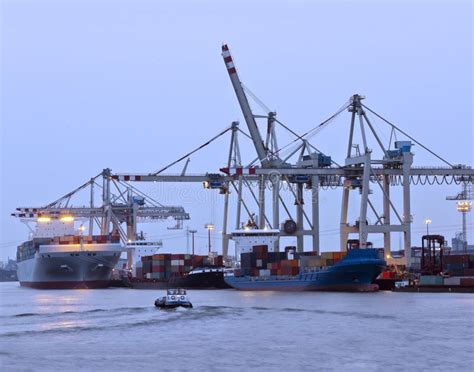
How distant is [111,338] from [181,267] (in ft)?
192

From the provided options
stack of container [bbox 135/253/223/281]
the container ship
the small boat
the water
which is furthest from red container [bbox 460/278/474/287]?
stack of container [bbox 135/253/223/281]

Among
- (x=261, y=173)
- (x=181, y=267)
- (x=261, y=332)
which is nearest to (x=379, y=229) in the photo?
(x=261, y=173)

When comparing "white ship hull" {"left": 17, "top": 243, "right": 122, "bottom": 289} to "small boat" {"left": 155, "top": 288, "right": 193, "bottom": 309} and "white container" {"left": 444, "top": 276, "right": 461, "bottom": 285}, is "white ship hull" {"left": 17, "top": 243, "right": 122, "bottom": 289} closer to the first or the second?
"white container" {"left": 444, "top": 276, "right": 461, "bottom": 285}

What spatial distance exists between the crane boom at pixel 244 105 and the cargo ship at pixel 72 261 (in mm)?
22611

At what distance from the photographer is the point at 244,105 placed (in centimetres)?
9031

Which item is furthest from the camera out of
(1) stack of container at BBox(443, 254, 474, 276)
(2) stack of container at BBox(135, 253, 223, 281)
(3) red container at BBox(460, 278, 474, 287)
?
(2) stack of container at BBox(135, 253, 223, 281)

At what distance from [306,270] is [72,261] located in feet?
104

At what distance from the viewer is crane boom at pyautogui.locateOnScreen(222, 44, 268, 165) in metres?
89.5

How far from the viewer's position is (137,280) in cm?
10250

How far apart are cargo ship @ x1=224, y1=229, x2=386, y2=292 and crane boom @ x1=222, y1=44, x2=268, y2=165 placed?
9.03 metres

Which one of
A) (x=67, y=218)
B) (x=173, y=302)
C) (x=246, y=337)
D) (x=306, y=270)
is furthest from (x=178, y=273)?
(x=246, y=337)

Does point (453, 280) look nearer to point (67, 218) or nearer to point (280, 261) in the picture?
point (280, 261)

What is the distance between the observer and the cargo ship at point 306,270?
246 ft

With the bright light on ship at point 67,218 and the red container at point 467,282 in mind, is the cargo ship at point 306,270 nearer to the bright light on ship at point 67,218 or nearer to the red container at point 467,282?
the red container at point 467,282
